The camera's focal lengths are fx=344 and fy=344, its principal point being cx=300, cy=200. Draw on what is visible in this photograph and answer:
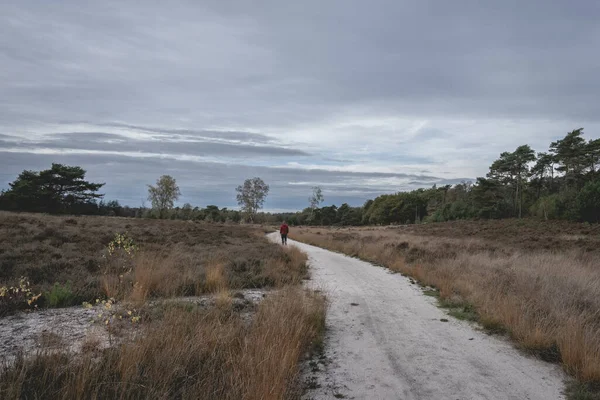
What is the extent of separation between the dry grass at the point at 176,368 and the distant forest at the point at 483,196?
45765 mm

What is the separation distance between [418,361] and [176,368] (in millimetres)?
3410

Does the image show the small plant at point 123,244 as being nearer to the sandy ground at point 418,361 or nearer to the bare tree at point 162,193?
the sandy ground at point 418,361

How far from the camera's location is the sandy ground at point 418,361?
13.8 ft

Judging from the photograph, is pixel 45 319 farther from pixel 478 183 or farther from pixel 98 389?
pixel 478 183

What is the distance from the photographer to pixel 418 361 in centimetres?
504

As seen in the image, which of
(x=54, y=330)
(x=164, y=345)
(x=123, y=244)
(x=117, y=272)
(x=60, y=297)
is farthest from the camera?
(x=123, y=244)

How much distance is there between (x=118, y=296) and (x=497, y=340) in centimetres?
728

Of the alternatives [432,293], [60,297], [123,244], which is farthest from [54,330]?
[432,293]

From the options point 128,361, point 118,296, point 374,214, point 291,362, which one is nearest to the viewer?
point 128,361

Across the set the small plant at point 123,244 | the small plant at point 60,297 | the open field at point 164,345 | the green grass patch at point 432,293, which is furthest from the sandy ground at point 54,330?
the green grass patch at point 432,293

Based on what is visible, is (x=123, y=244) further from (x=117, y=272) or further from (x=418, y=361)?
(x=418, y=361)

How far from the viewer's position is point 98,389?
10.2 ft

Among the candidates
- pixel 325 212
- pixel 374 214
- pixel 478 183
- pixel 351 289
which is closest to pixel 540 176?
pixel 478 183

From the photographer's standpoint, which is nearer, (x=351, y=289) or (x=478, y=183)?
(x=351, y=289)
